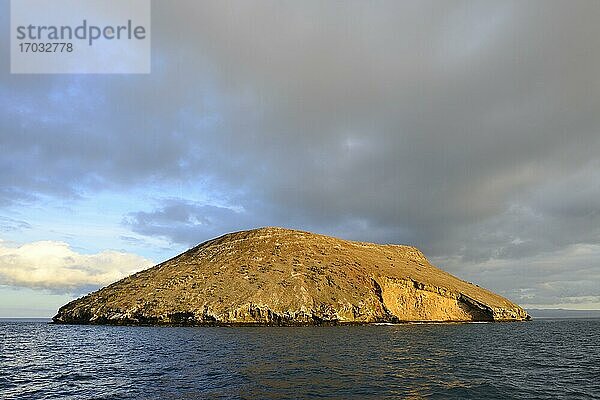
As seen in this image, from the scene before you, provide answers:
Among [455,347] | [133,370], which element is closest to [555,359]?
[455,347]

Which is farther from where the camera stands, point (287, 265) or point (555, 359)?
point (287, 265)

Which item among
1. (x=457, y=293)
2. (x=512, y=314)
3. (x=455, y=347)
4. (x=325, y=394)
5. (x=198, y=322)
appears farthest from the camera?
(x=512, y=314)

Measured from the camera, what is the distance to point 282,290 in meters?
127

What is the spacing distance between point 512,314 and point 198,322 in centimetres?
11771

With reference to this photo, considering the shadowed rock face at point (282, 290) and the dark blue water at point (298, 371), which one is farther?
the shadowed rock face at point (282, 290)

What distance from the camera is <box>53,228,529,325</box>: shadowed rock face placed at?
4825 inches

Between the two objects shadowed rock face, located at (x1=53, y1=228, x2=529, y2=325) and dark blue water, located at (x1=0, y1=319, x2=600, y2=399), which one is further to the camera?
shadowed rock face, located at (x1=53, y1=228, x2=529, y2=325)

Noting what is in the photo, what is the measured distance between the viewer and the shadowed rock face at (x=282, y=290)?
122562 mm

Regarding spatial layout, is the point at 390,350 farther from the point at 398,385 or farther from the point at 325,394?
the point at 325,394

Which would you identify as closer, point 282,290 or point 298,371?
point 298,371

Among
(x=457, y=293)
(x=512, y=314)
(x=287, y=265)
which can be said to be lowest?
(x=512, y=314)

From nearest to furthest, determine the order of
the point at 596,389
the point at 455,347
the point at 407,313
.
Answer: the point at 596,389, the point at 455,347, the point at 407,313

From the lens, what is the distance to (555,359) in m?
53.3

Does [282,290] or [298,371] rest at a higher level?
[282,290]
